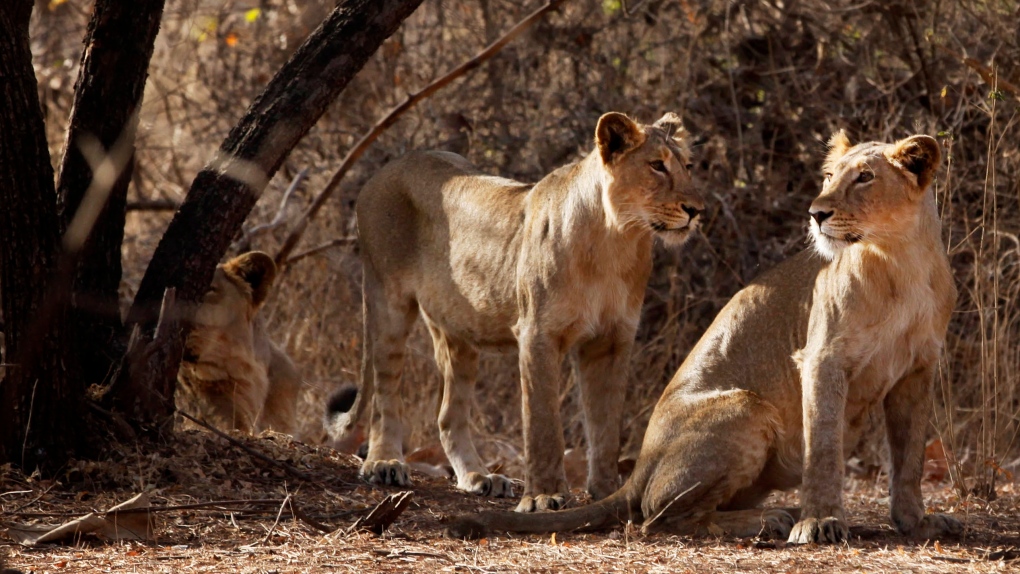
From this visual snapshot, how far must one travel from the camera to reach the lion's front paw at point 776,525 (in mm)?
4570

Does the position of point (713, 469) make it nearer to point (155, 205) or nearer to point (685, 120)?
point (685, 120)

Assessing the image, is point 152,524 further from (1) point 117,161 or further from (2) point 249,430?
(2) point 249,430

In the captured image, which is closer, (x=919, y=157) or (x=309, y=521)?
(x=309, y=521)

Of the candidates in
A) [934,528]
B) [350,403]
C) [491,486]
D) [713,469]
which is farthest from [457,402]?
[934,528]

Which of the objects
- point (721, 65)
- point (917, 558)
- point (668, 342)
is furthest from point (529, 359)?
point (721, 65)

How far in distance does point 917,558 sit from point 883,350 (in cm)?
78

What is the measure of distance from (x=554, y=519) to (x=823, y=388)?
110 centimetres

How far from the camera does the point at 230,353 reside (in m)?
6.57

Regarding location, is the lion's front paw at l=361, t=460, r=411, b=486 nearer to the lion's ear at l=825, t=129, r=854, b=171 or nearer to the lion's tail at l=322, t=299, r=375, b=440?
the lion's tail at l=322, t=299, r=375, b=440

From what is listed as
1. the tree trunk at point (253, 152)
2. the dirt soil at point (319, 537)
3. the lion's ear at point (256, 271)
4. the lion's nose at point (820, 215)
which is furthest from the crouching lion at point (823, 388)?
the lion's ear at point (256, 271)

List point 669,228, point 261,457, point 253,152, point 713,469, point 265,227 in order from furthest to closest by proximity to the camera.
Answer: point 265,227, point 253,152, point 261,457, point 669,228, point 713,469

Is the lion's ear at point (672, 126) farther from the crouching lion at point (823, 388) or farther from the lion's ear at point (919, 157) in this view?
the lion's ear at point (919, 157)

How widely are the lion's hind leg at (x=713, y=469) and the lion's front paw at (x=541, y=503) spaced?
54 centimetres

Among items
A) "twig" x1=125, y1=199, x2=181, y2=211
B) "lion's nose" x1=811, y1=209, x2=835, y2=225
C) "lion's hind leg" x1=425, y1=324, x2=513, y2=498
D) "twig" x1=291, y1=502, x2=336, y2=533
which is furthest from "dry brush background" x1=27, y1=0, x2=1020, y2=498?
"twig" x1=291, y1=502, x2=336, y2=533
